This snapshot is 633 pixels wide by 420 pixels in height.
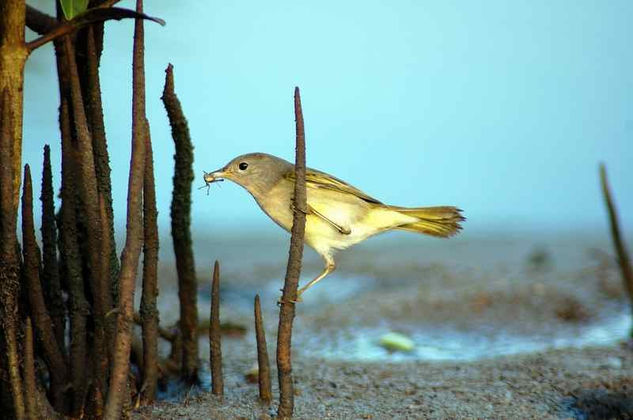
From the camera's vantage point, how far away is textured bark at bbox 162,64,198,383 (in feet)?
12.6

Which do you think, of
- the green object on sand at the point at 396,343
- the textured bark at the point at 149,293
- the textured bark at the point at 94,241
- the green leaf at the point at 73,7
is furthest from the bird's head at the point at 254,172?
the green object on sand at the point at 396,343

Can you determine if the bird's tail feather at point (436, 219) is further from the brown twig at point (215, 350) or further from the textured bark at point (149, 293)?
the textured bark at point (149, 293)

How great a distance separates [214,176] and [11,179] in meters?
1.09

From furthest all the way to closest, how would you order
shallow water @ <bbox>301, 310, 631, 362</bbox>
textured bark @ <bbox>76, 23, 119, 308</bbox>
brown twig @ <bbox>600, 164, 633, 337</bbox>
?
1. shallow water @ <bbox>301, 310, 631, 362</bbox>
2. textured bark @ <bbox>76, 23, 119, 308</bbox>
3. brown twig @ <bbox>600, 164, 633, 337</bbox>

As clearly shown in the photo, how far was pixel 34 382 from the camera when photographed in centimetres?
289

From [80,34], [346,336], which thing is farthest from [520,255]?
[80,34]

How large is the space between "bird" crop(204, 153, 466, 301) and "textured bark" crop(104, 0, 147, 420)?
3.40 ft

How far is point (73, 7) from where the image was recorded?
3.02 meters

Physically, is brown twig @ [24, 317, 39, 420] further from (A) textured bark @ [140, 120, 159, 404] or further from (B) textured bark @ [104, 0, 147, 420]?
(A) textured bark @ [140, 120, 159, 404]

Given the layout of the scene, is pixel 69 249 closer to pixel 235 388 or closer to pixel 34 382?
pixel 34 382

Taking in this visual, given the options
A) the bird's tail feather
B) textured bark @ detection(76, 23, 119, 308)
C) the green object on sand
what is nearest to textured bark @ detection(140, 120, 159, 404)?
textured bark @ detection(76, 23, 119, 308)

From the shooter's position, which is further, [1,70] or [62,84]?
[62,84]

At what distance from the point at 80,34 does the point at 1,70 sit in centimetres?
68

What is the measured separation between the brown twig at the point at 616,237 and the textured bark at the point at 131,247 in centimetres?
145
